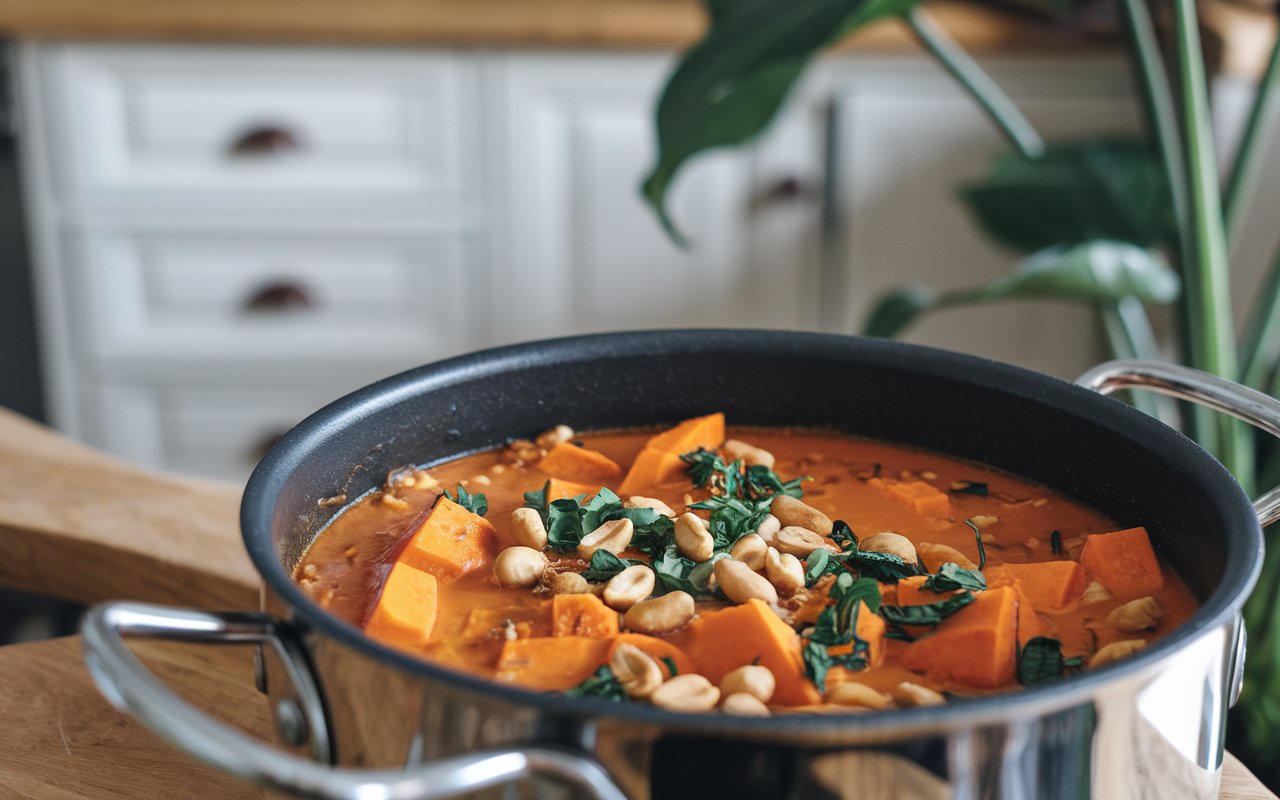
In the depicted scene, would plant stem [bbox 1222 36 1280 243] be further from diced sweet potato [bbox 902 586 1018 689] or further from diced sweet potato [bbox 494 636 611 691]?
diced sweet potato [bbox 494 636 611 691]

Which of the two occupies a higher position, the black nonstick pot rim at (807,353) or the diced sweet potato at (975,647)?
the black nonstick pot rim at (807,353)

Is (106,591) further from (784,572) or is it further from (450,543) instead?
(784,572)

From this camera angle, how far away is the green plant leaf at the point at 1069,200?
249 centimetres

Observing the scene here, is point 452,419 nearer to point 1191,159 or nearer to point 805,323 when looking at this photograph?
point 1191,159

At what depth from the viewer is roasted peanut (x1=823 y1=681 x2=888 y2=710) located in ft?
2.45

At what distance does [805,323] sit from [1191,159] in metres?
1.43

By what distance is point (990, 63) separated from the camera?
2.88 metres

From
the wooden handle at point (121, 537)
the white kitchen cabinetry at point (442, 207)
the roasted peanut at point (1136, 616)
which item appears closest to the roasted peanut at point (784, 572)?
the roasted peanut at point (1136, 616)

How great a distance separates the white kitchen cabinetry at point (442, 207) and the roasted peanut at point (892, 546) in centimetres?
202

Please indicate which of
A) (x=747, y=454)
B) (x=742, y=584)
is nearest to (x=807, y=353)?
(x=747, y=454)

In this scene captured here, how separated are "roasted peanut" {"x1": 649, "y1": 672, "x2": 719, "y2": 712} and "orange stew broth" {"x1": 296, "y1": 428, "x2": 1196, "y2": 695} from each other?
9cm

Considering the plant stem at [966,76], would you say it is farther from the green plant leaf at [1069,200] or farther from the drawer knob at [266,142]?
the drawer knob at [266,142]

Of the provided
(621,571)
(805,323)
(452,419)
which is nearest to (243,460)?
(805,323)

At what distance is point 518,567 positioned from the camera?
94cm
